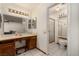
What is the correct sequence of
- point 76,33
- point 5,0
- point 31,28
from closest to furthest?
1. point 76,33
2. point 5,0
3. point 31,28

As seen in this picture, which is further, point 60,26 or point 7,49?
point 60,26

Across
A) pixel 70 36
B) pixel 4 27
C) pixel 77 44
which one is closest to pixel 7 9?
pixel 4 27

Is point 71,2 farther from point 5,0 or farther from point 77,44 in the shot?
point 5,0

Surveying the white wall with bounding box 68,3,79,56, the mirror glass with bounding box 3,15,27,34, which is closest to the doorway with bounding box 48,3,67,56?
the white wall with bounding box 68,3,79,56

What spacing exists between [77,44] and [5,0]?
1317 millimetres

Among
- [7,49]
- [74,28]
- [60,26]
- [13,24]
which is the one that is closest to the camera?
[74,28]

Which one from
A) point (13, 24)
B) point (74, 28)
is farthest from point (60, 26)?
point (13, 24)

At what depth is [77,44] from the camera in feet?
3.49

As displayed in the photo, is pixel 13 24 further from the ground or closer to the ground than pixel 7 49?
further from the ground

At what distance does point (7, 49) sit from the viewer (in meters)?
1.42

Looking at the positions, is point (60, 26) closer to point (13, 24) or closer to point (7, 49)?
point (13, 24)

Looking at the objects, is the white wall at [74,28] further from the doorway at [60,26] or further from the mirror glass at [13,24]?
the mirror glass at [13,24]

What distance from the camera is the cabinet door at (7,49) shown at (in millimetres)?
1324

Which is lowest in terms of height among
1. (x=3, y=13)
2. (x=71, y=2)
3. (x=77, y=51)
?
(x=77, y=51)
